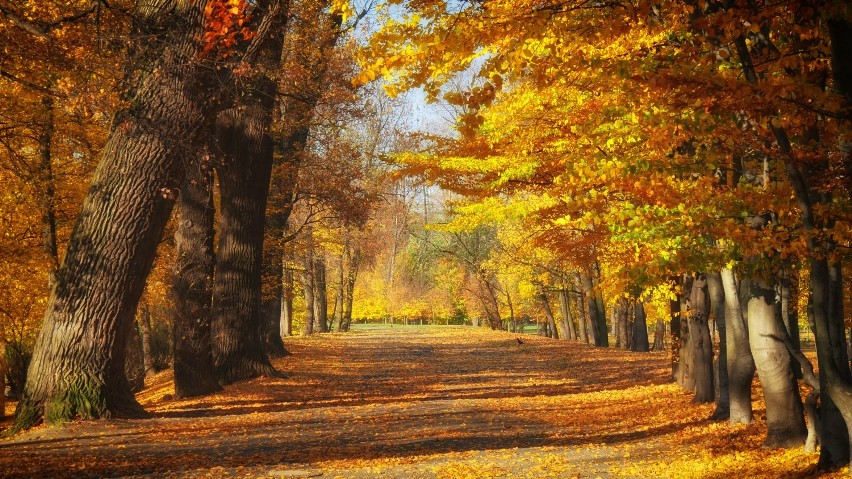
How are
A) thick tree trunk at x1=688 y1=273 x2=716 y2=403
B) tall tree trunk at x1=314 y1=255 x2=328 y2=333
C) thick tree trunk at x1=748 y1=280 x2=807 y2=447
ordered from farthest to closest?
tall tree trunk at x1=314 y1=255 x2=328 y2=333, thick tree trunk at x1=688 y1=273 x2=716 y2=403, thick tree trunk at x1=748 y1=280 x2=807 y2=447

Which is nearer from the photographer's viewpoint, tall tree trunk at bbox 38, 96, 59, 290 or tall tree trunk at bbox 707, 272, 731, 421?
tall tree trunk at bbox 707, 272, 731, 421

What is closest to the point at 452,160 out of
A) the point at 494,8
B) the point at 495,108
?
the point at 495,108

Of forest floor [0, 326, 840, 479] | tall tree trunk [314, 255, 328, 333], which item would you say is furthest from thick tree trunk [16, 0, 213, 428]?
tall tree trunk [314, 255, 328, 333]

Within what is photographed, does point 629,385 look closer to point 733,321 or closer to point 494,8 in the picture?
point 733,321

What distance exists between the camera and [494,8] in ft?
24.8

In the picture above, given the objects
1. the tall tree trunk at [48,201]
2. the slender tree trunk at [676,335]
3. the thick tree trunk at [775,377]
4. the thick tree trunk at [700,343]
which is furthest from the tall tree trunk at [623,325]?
the thick tree trunk at [775,377]

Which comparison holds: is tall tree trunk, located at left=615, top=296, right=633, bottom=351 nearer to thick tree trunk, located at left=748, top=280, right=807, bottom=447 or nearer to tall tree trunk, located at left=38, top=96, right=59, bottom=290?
tall tree trunk, located at left=38, top=96, right=59, bottom=290

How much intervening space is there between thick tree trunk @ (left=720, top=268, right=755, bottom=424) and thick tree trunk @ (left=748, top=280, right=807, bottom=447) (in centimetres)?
108

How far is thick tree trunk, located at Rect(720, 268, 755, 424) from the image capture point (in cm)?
1013

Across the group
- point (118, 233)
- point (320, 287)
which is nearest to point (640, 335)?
point (320, 287)

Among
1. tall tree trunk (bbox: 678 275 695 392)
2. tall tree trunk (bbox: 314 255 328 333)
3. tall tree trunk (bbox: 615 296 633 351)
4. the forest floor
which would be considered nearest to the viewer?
the forest floor

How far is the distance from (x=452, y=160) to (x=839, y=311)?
1119 centimetres

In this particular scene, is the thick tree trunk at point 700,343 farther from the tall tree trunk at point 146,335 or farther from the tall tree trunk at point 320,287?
the tall tree trunk at point 320,287

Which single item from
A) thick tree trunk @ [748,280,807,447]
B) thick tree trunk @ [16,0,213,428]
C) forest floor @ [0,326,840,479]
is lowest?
forest floor @ [0,326,840,479]
